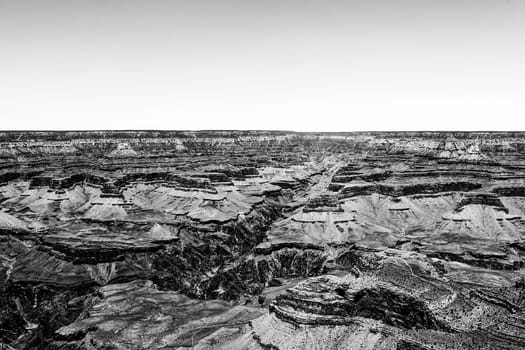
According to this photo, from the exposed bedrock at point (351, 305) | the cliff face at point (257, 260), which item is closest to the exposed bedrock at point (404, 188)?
the cliff face at point (257, 260)

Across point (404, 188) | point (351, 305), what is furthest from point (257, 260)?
point (404, 188)

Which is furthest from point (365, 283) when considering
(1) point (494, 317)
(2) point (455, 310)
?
(1) point (494, 317)

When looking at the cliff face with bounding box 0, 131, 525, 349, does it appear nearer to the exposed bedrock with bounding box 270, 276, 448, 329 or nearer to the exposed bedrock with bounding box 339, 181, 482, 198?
the exposed bedrock with bounding box 270, 276, 448, 329

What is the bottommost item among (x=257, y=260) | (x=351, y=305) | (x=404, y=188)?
(x=257, y=260)

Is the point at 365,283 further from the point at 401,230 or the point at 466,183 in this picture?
the point at 466,183

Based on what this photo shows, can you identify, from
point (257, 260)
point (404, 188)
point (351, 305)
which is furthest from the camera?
point (404, 188)

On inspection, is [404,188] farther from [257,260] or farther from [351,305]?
[351,305]

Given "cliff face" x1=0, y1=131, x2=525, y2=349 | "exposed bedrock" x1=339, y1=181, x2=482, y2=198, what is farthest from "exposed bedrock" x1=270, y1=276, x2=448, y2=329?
"exposed bedrock" x1=339, y1=181, x2=482, y2=198

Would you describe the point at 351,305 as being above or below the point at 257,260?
above

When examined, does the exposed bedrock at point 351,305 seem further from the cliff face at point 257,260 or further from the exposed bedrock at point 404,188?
the exposed bedrock at point 404,188
